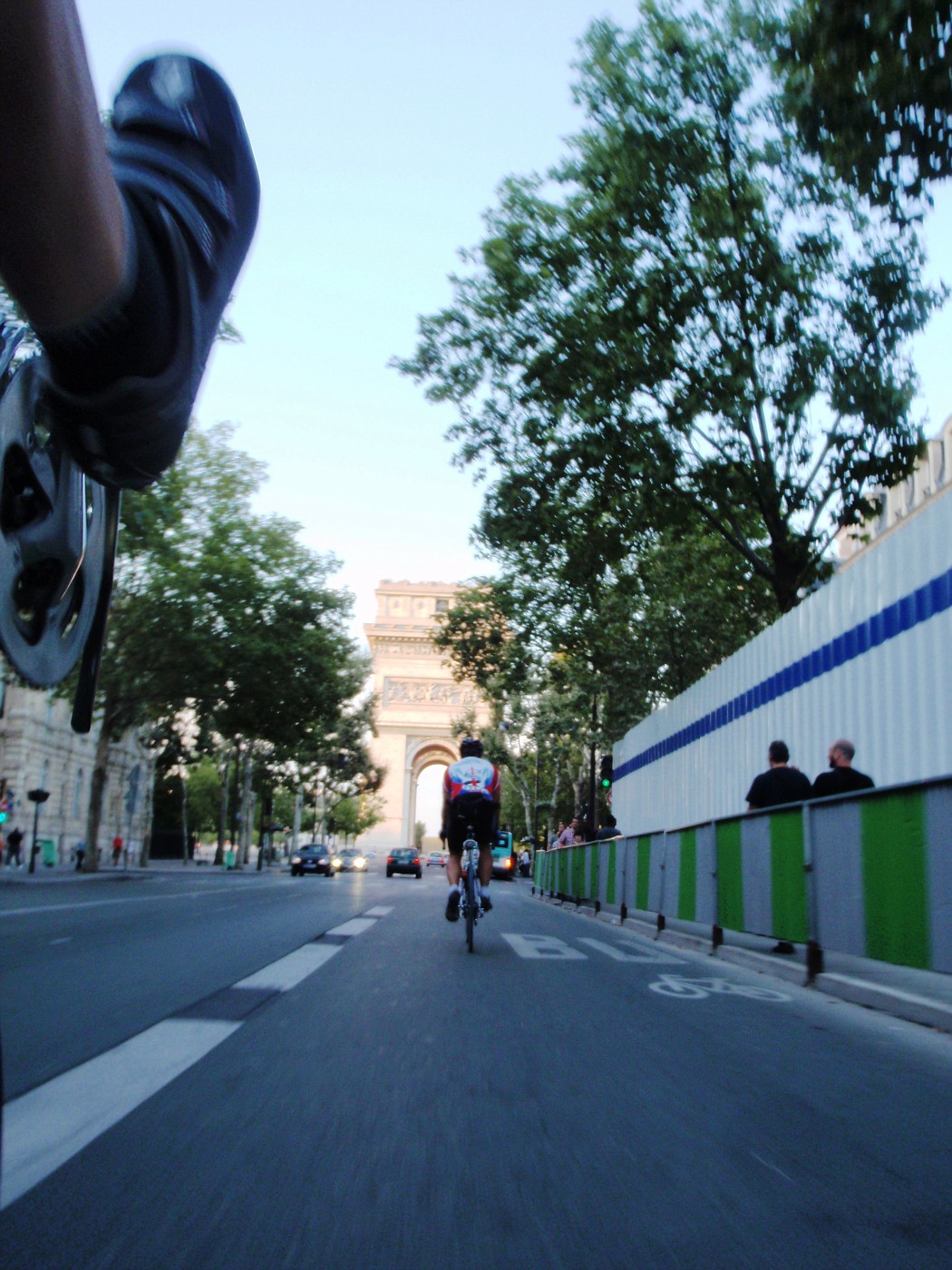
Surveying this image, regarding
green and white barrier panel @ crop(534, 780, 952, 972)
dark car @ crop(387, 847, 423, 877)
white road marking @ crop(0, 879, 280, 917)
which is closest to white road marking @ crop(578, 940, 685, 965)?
green and white barrier panel @ crop(534, 780, 952, 972)

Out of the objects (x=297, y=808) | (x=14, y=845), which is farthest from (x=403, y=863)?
(x=14, y=845)

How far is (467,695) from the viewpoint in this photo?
93438mm

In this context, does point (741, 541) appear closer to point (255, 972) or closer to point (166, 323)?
point (255, 972)

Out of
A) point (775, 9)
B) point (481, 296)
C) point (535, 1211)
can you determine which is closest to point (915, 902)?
point (535, 1211)

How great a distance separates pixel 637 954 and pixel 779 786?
1976mm

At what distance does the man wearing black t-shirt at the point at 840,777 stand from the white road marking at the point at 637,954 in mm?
1849

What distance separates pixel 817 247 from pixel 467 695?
7685cm

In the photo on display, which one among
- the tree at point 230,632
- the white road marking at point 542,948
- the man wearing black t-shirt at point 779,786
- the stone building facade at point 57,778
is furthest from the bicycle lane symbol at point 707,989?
the stone building facade at point 57,778

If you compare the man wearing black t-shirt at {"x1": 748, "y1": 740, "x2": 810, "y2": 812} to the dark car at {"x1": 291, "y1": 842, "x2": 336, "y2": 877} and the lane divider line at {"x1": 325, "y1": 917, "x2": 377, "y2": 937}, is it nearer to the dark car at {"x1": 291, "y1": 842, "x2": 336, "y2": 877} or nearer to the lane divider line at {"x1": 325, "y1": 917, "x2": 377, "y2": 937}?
the lane divider line at {"x1": 325, "y1": 917, "x2": 377, "y2": 937}

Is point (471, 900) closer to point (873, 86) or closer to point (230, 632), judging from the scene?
point (873, 86)

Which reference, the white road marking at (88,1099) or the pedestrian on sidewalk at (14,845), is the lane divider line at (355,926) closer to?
the white road marking at (88,1099)

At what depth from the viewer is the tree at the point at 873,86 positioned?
21.9ft

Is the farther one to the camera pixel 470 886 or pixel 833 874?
pixel 470 886

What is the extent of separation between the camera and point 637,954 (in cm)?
1052
